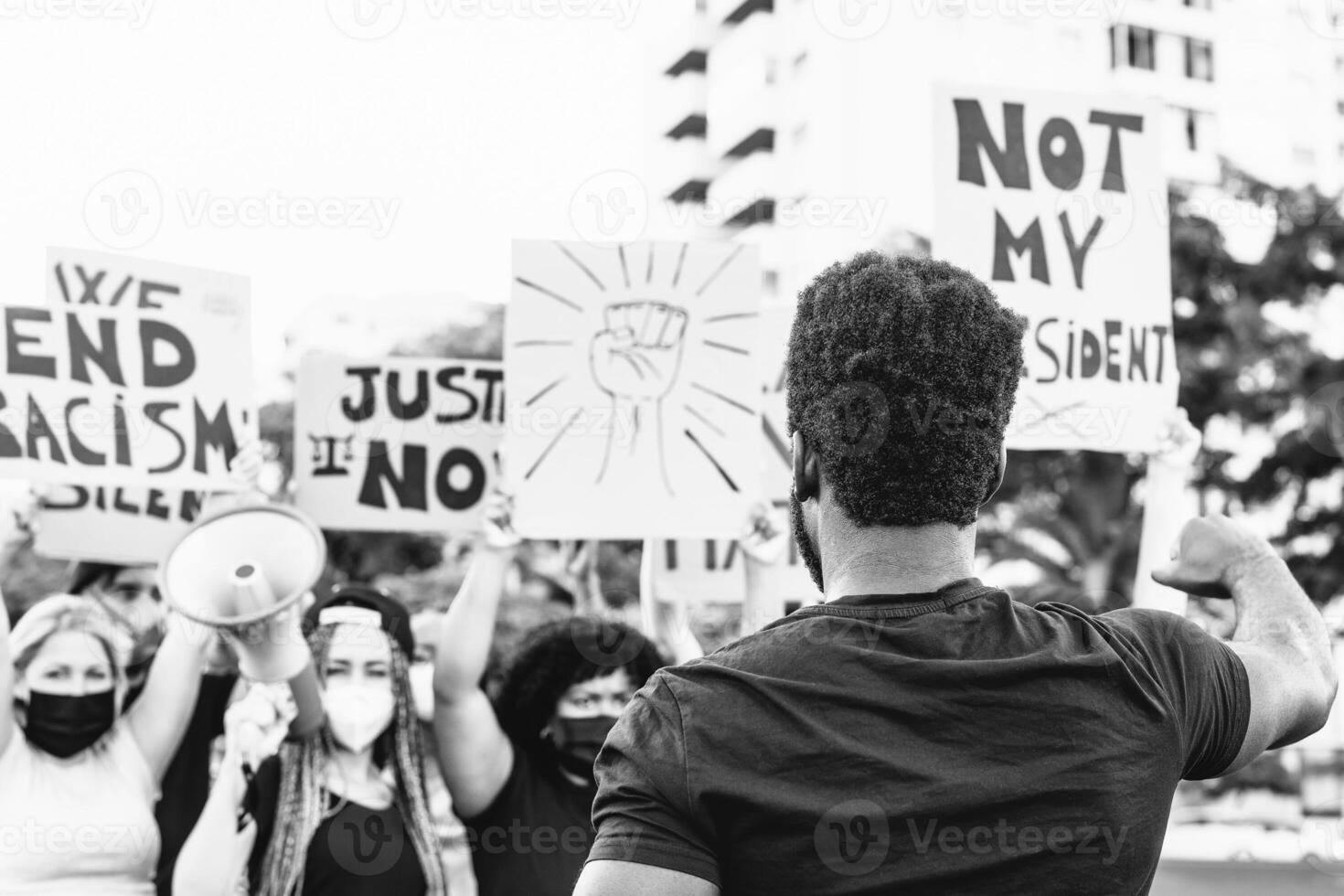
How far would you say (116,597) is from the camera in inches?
203

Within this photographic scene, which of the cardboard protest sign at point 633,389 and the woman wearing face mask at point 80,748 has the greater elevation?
the cardboard protest sign at point 633,389

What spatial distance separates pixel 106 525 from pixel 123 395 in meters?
0.62

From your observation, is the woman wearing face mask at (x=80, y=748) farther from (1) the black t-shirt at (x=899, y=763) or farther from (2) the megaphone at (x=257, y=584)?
(1) the black t-shirt at (x=899, y=763)

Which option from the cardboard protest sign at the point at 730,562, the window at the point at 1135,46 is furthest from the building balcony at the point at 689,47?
the cardboard protest sign at the point at 730,562

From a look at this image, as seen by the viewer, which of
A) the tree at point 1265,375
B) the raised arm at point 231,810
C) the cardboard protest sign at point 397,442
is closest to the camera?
the raised arm at point 231,810

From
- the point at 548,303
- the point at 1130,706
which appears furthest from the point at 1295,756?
the point at 1130,706

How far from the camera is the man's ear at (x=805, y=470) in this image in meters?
1.62

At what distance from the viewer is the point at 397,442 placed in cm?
503

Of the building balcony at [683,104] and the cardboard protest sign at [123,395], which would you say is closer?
the cardboard protest sign at [123,395]

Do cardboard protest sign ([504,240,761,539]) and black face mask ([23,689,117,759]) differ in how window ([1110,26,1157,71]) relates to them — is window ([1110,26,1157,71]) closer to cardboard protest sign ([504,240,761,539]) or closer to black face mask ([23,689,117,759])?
cardboard protest sign ([504,240,761,539])

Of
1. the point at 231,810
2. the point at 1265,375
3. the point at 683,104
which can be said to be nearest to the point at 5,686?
the point at 231,810

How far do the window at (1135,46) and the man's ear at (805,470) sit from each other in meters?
35.0

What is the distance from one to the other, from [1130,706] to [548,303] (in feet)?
10.4

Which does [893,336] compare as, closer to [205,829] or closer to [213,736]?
[205,829]
